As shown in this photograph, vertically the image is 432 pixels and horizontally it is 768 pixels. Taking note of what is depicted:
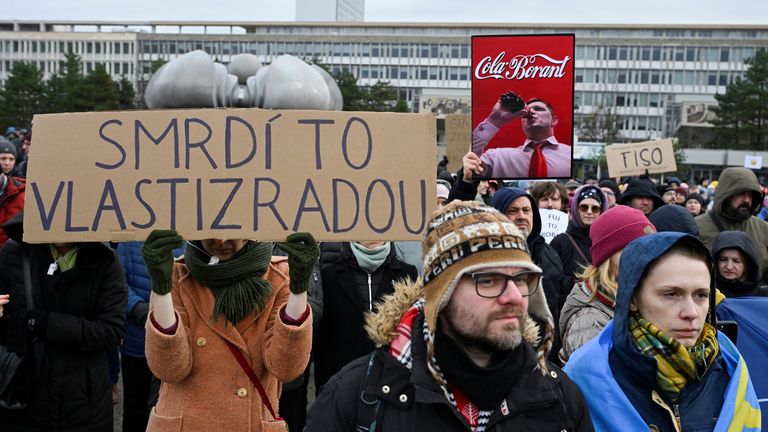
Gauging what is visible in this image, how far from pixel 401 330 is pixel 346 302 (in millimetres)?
2170

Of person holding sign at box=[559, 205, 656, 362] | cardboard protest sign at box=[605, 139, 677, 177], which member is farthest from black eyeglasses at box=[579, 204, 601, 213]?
cardboard protest sign at box=[605, 139, 677, 177]

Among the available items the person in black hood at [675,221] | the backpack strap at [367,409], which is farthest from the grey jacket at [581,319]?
the person in black hood at [675,221]

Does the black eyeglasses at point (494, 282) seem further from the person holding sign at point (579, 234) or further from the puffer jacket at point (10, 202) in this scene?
the puffer jacket at point (10, 202)

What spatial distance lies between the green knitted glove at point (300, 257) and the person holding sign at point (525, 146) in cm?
199

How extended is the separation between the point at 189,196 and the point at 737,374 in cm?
192

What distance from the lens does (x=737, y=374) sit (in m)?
2.42

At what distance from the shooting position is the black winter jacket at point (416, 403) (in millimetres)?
1940

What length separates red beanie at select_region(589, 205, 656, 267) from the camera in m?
3.42

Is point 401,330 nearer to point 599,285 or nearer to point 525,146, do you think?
point 599,285

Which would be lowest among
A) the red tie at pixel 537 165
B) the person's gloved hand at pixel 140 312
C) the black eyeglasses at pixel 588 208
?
the person's gloved hand at pixel 140 312

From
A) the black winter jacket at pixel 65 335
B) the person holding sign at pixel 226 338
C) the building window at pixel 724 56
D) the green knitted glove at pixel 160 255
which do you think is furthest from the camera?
the building window at pixel 724 56

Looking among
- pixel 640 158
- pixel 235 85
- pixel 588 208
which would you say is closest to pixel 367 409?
pixel 588 208

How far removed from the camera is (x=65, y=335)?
11.5 ft

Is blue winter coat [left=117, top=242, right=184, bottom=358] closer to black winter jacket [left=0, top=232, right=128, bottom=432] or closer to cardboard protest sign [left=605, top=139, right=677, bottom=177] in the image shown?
black winter jacket [left=0, top=232, right=128, bottom=432]
